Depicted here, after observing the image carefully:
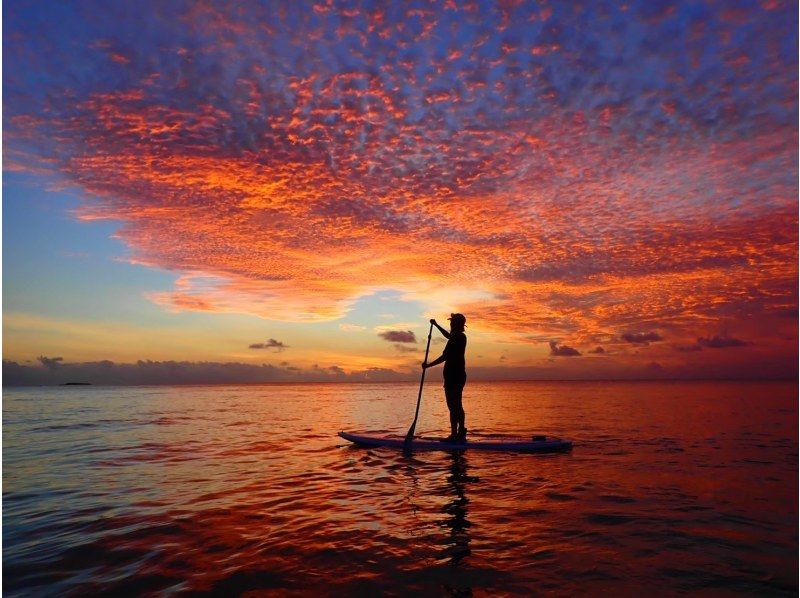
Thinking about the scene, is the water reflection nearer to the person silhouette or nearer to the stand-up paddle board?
the stand-up paddle board

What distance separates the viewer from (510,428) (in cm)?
2331

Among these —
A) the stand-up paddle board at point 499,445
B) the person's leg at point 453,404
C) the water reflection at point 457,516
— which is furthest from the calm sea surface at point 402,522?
the person's leg at point 453,404

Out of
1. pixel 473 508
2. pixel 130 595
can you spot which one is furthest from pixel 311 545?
pixel 473 508

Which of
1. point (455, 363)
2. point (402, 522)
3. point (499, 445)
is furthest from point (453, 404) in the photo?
point (402, 522)

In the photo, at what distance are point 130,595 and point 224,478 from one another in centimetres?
675

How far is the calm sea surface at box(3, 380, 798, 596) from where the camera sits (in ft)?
20.5

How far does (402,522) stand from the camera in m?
8.45

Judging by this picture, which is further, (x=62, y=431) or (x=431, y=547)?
(x=62, y=431)

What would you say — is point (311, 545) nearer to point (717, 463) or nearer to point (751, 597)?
point (751, 597)

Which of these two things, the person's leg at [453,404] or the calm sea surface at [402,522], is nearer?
the calm sea surface at [402,522]

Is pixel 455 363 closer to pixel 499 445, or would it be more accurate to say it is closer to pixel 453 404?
pixel 453 404

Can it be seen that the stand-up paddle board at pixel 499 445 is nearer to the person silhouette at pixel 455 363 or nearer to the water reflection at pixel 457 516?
the person silhouette at pixel 455 363

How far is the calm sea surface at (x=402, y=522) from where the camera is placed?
6.25 meters

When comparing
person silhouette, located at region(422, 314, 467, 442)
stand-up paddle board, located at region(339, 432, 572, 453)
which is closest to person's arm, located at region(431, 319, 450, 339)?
person silhouette, located at region(422, 314, 467, 442)
